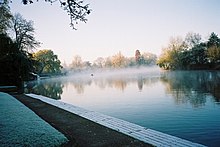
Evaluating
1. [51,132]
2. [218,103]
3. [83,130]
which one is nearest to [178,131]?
[83,130]

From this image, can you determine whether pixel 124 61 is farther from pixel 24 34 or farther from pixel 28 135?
pixel 28 135

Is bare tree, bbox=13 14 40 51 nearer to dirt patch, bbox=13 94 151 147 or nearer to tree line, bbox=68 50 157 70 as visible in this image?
dirt patch, bbox=13 94 151 147

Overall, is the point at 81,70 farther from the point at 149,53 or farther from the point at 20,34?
the point at 20,34

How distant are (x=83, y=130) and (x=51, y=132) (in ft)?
4.63

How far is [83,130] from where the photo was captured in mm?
6734

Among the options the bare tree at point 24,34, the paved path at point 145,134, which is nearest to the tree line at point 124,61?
the bare tree at point 24,34

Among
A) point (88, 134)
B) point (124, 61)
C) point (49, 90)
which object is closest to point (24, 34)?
point (49, 90)

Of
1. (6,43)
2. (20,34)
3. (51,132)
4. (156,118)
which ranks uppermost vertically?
(20,34)

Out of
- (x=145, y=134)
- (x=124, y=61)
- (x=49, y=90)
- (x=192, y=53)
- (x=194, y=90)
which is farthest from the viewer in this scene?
(x=124, y=61)

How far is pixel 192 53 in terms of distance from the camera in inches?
2382

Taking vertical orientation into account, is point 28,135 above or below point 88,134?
above

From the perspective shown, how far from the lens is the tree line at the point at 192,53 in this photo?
52.4 meters

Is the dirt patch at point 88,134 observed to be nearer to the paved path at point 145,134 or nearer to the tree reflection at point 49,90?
Result: the paved path at point 145,134

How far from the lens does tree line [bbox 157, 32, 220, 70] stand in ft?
172
